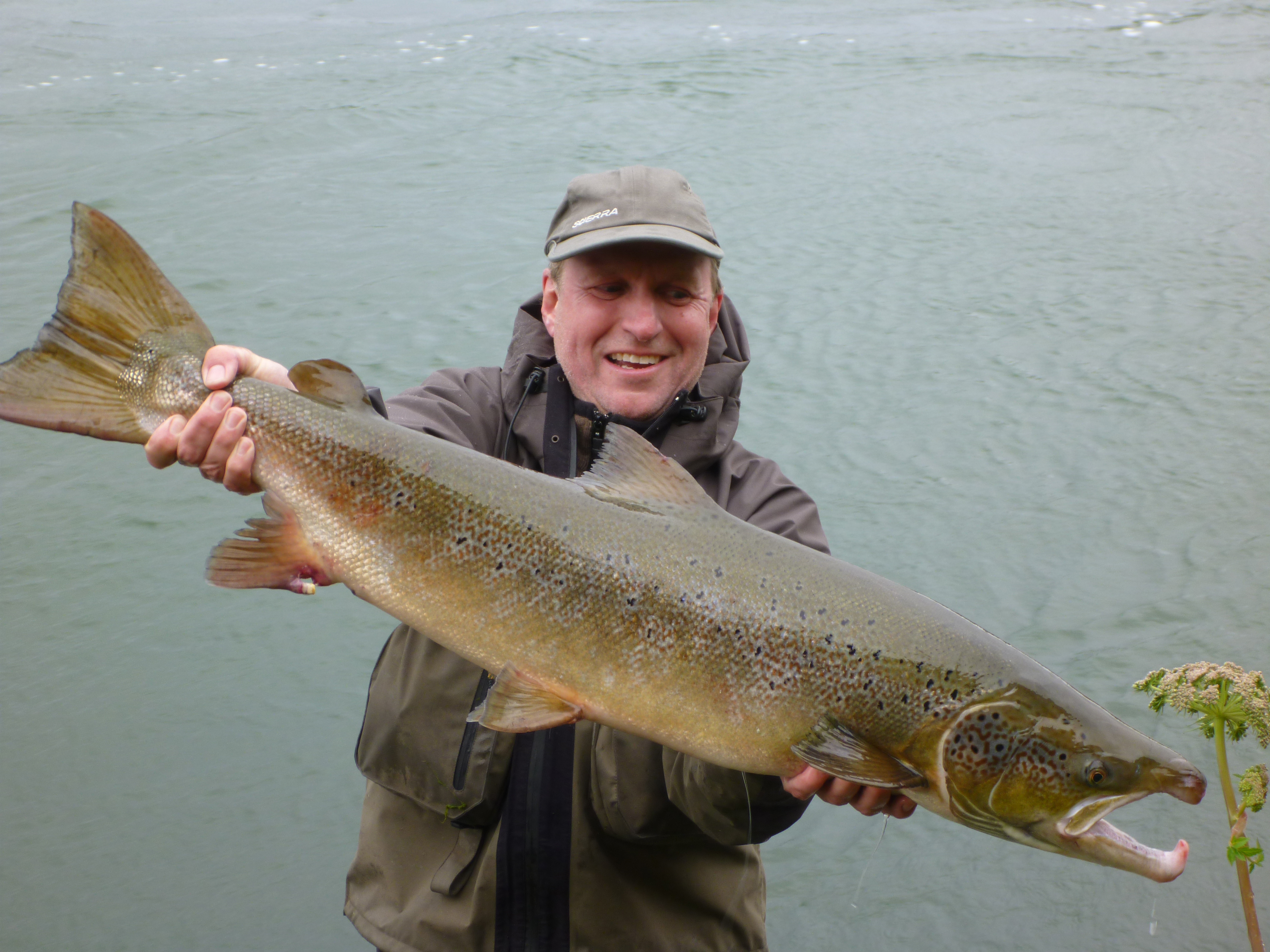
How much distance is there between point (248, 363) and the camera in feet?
7.61

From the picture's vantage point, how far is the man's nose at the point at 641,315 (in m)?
2.65

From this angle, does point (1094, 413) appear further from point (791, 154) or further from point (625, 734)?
point (625, 734)

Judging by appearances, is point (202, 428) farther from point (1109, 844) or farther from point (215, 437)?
point (1109, 844)

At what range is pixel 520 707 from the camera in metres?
2.08

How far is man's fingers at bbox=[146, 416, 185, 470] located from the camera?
219 centimetres

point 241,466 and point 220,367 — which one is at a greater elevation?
point 220,367

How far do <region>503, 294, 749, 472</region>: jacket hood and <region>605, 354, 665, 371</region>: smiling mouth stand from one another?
130 mm

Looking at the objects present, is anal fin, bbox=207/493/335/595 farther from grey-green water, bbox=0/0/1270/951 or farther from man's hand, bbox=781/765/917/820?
grey-green water, bbox=0/0/1270/951

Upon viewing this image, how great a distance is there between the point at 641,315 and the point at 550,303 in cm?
32

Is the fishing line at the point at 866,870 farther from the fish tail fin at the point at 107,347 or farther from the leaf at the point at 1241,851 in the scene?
the fish tail fin at the point at 107,347

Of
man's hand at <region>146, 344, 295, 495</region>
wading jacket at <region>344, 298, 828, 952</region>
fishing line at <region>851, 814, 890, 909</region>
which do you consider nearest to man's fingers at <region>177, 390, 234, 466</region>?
man's hand at <region>146, 344, 295, 495</region>

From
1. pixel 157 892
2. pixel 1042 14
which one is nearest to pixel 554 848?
pixel 157 892

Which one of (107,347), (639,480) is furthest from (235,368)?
(639,480)

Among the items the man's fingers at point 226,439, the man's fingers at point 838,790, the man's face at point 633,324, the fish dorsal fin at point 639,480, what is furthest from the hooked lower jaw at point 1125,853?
the man's fingers at point 226,439
